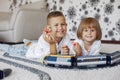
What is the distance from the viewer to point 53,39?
46.7 inches

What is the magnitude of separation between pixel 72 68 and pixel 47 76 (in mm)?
173

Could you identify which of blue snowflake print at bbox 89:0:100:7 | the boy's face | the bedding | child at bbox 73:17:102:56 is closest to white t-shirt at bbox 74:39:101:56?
child at bbox 73:17:102:56

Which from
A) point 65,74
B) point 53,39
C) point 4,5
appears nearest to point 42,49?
point 53,39

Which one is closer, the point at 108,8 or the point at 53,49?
the point at 53,49

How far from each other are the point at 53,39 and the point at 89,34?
201mm

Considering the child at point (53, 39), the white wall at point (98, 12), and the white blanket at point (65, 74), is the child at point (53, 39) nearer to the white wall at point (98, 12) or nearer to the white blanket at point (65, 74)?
the white blanket at point (65, 74)

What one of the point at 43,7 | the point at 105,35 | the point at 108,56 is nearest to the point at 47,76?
Answer: the point at 108,56

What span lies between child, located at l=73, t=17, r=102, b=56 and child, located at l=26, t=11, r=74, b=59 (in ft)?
0.21

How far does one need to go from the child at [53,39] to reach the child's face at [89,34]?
111 mm

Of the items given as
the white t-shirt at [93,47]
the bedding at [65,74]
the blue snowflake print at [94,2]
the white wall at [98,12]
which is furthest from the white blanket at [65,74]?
the blue snowflake print at [94,2]

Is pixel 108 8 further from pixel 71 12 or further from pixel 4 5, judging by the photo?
pixel 4 5

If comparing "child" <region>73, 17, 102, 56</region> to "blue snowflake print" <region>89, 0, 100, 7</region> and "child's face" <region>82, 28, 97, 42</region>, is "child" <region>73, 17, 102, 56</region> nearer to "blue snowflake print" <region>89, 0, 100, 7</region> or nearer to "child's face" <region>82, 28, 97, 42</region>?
"child's face" <region>82, 28, 97, 42</region>

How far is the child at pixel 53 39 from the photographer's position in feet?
3.82

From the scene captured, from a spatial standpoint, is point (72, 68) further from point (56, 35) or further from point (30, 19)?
point (30, 19)
